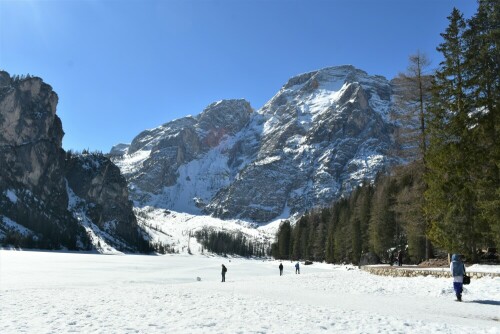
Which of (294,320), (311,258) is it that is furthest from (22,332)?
(311,258)

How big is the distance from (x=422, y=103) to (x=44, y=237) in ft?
671

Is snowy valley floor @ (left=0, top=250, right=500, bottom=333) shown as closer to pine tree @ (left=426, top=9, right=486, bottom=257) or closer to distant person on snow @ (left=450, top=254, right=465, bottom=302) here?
distant person on snow @ (left=450, top=254, right=465, bottom=302)

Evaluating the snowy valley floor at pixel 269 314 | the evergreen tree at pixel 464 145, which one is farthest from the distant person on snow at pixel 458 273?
the evergreen tree at pixel 464 145

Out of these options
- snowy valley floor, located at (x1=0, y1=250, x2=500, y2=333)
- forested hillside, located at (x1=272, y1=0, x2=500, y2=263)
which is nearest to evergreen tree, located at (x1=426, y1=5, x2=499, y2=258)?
forested hillside, located at (x1=272, y1=0, x2=500, y2=263)

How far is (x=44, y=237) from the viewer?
196m

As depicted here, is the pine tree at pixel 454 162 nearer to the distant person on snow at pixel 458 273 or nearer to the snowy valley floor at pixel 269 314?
the snowy valley floor at pixel 269 314

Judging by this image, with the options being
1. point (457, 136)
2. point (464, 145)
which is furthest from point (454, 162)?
point (457, 136)

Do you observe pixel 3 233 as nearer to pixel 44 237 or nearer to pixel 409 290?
pixel 44 237

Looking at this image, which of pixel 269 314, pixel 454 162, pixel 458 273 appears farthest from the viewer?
pixel 454 162

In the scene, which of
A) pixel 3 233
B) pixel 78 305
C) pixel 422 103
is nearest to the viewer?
pixel 78 305

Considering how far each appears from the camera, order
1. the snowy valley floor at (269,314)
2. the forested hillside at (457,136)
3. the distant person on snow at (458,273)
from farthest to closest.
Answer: the forested hillside at (457,136) < the distant person on snow at (458,273) < the snowy valley floor at (269,314)

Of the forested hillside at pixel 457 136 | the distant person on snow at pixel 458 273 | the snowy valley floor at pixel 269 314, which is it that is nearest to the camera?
the snowy valley floor at pixel 269 314

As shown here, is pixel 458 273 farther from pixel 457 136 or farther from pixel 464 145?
pixel 457 136

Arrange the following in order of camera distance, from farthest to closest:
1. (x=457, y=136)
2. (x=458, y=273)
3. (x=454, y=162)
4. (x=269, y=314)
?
(x=457, y=136), (x=454, y=162), (x=458, y=273), (x=269, y=314)
